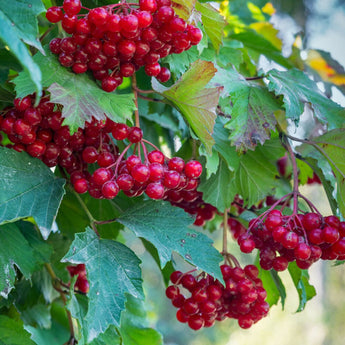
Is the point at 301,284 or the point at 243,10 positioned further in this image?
the point at 243,10

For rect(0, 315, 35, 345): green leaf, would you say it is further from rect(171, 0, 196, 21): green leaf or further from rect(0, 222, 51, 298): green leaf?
rect(171, 0, 196, 21): green leaf

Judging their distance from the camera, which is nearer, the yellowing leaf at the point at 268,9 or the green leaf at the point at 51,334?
the green leaf at the point at 51,334

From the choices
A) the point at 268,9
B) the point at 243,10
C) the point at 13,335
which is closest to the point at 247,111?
the point at 13,335

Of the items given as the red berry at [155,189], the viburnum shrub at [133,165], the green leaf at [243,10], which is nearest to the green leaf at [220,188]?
the viburnum shrub at [133,165]

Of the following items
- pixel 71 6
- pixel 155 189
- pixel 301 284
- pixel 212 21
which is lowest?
pixel 301 284

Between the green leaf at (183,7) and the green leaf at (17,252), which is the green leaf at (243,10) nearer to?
the green leaf at (183,7)

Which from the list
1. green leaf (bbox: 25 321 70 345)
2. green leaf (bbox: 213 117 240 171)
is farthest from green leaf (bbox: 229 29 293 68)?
green leaf (bbox: 25 321 70 345)

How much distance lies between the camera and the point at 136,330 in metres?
0.99

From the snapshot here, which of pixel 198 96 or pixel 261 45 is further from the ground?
pixel 198 96

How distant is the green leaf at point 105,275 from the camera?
635mm

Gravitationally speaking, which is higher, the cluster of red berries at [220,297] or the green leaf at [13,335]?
the green leaf at [13,335]

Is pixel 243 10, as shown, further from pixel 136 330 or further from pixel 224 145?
pixel 136 330

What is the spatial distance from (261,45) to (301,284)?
59 cm

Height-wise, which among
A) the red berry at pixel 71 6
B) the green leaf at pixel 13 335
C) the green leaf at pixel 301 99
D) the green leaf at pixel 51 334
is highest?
the red berry at pixel 71 6
